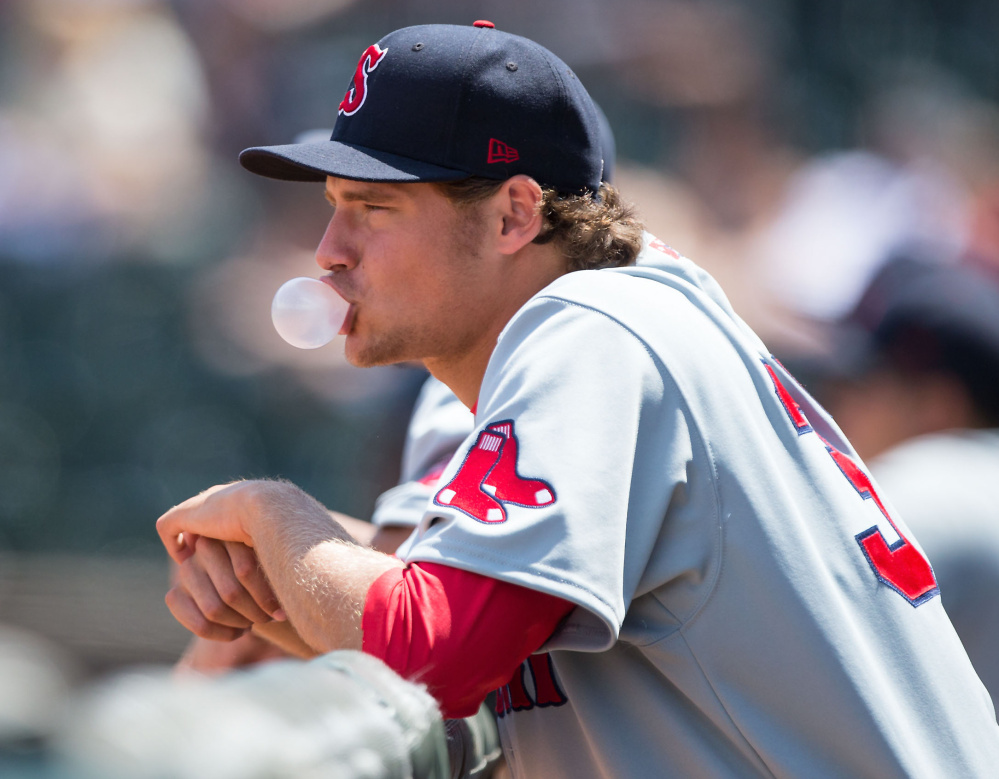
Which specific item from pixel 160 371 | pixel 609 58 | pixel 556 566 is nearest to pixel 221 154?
pixel 160 371

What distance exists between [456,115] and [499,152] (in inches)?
3.1

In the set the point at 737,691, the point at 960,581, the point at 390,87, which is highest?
the point at 390,87

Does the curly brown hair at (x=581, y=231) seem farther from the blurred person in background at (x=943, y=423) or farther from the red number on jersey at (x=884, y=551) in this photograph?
the blurred person in background at (x=943, y=423)

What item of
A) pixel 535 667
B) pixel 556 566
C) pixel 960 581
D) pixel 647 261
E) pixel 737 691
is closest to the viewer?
pixel 556 566

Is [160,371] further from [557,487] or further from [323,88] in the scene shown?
[557,487]

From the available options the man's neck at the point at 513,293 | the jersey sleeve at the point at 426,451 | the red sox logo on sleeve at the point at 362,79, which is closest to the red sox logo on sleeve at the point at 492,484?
the man's neck at the point at 513,293

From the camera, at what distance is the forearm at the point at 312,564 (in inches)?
42.4

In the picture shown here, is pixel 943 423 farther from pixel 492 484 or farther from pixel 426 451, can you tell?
pixel 492 484

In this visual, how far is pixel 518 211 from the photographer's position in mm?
1509

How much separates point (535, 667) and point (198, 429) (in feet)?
9.88

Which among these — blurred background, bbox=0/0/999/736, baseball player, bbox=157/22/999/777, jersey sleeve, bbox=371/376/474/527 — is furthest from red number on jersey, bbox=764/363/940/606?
blurred background, bbox=0/0/999/736

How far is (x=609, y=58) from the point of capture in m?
4.46

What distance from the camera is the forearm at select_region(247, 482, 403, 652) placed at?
1.08 meters

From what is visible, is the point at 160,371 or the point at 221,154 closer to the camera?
the point at 160,371
